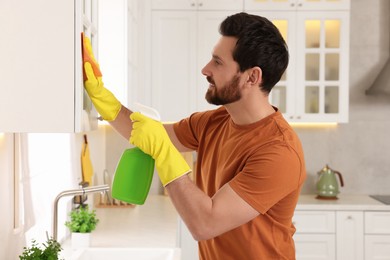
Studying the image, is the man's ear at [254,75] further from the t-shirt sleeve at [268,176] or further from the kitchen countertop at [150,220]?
the kitchen countertop at [150,220]

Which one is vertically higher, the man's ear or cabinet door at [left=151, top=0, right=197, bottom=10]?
cabinet door at [left=151, top=0, right=197, bottom=10]

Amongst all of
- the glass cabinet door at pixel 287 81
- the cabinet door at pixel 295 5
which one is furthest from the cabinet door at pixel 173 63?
the glass cabinet door at pixel 287 81

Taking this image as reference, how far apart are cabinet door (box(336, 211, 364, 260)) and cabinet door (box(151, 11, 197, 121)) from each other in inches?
47.9

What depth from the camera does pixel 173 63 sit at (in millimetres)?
4664

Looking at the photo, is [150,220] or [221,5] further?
[221,5]

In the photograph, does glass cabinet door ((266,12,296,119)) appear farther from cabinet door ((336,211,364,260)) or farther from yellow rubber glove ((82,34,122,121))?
yellow rubber glove ((82,34,122,121))

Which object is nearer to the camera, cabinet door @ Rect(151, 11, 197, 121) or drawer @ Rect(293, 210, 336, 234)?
drawer @ Rect(293, 210, 336, 234)

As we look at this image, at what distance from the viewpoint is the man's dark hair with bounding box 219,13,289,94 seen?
2.13 meters

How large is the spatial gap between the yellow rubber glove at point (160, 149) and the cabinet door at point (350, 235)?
275 cm

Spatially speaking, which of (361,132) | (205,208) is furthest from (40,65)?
(361,132)

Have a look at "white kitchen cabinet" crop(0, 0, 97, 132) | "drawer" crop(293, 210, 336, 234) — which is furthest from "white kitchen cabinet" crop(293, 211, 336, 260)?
"white kitchen cabinet" crop(0, 0, 97, 132)

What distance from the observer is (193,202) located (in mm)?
1929

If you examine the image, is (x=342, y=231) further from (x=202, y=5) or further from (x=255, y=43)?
(x=255, y=43)

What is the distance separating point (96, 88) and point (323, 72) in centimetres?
298
